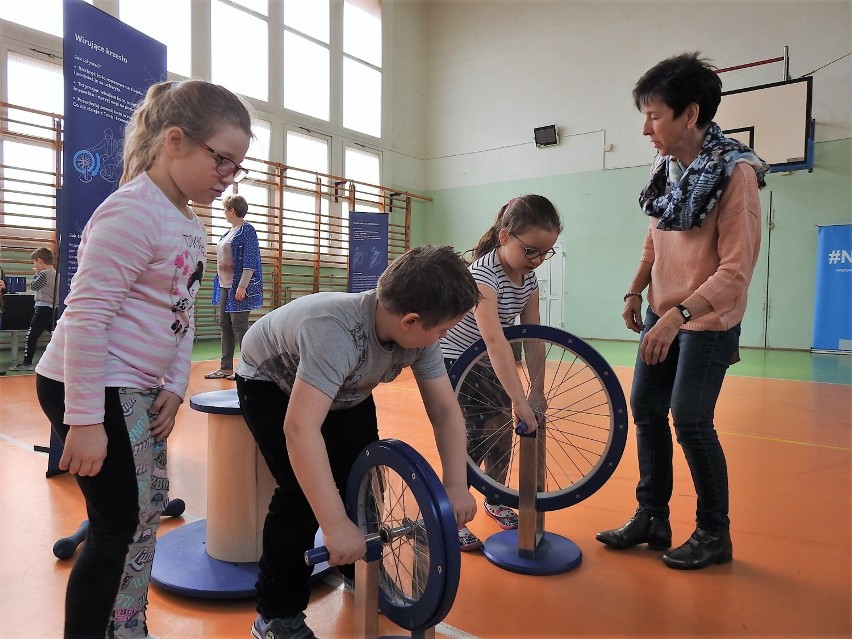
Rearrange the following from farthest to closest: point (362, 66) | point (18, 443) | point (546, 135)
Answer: point (362, 66) < point (546, 135) < point (18, 443)

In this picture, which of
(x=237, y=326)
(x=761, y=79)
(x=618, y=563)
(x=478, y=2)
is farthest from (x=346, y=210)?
(x=618, y=563)

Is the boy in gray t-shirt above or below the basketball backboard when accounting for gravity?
below

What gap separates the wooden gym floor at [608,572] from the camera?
53.9 inches

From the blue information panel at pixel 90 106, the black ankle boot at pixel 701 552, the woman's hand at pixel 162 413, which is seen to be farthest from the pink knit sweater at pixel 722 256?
the blue information panel at pixel 90 106

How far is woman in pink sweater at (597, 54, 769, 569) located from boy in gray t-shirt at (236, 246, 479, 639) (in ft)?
2.62

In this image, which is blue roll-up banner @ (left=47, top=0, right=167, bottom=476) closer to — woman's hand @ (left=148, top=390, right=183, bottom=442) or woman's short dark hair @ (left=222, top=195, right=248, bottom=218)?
woman's hand @ (left=148, top=390, right=183, bottom=442)

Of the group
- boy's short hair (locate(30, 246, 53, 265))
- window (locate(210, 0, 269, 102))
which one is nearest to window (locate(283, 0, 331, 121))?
window (locate(210, 0, 269, 102))

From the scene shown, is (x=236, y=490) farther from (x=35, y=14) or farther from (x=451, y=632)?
(x=35, y=14)

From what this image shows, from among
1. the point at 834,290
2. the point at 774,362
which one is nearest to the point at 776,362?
the point at 774,362

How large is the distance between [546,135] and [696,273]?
8848 millimetres

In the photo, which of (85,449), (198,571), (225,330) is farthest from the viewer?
(225,330)

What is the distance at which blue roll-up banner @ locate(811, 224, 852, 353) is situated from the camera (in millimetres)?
7328

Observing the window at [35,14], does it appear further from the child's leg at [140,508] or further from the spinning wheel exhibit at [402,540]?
the spinning wheel exhibit at [402,540]

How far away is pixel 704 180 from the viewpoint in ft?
5.22
